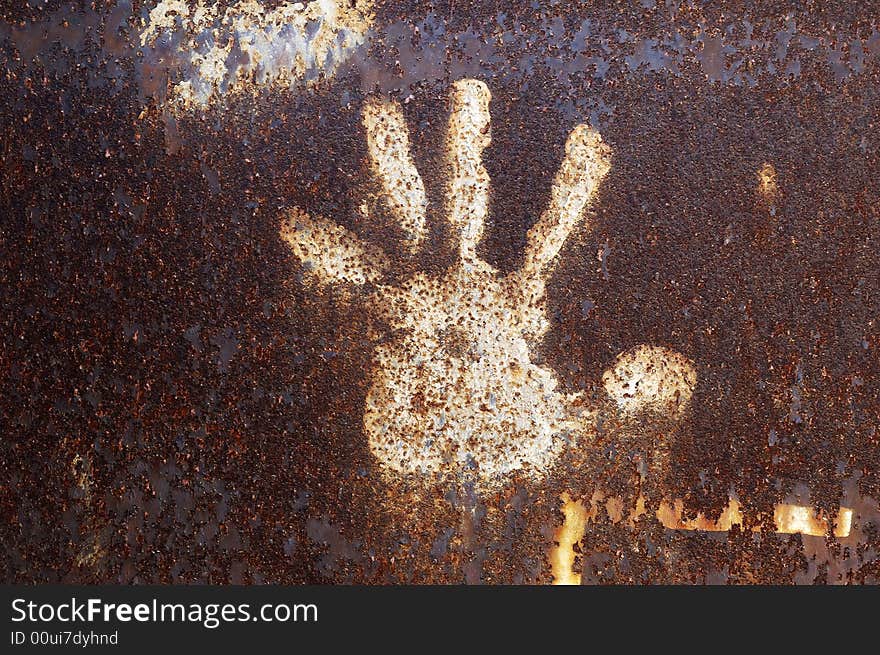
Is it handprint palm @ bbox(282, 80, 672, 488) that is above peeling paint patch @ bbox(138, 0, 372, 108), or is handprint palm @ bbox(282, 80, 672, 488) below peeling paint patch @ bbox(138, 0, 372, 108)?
below

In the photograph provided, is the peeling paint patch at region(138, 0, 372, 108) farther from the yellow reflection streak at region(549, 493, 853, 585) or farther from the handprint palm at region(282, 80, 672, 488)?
the yellow reflection streak at region(549, 493, 853, 585)

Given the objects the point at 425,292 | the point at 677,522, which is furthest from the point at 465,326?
the point at 677,522

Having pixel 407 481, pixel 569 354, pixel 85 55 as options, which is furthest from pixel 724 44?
pixel 85 55

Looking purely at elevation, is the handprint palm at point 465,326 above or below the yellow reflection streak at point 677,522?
above

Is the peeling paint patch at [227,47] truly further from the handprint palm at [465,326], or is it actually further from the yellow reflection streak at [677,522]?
the yellow reflection streak at [677,522]

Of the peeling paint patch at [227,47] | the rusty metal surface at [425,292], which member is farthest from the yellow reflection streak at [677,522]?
the peeling paint patch at [227,47]

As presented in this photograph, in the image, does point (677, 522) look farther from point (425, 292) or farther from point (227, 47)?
point (227, 47)

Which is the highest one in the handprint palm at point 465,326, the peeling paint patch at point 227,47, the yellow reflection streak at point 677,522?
the peeling paint patch at point 227,47

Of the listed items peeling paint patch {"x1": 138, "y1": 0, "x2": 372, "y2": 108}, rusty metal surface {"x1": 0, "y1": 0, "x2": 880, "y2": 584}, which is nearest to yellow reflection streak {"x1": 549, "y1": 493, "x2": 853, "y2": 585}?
rusty metal surface {"x1": 0, "y1": 0, "x2": 880, "y2": 584}
